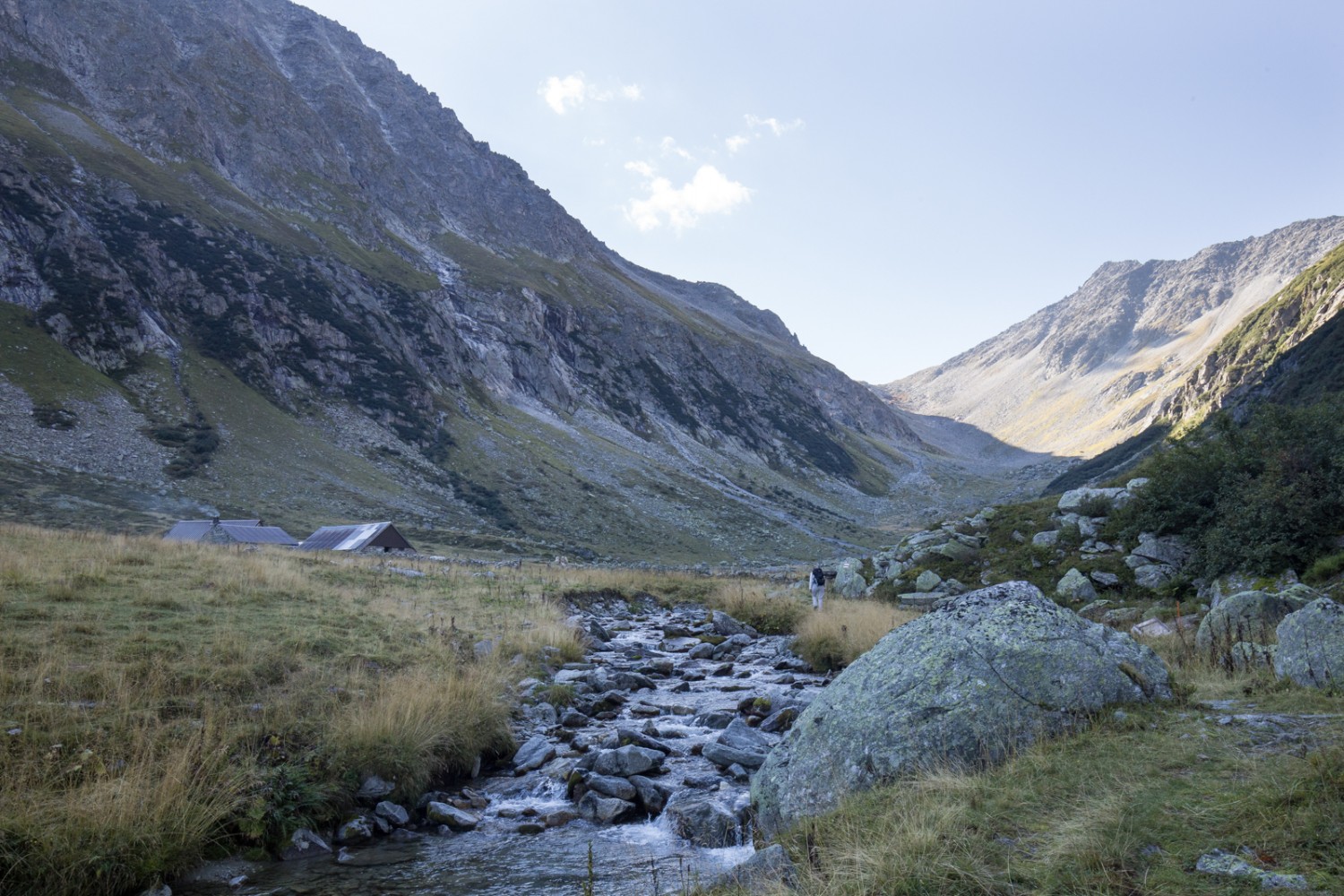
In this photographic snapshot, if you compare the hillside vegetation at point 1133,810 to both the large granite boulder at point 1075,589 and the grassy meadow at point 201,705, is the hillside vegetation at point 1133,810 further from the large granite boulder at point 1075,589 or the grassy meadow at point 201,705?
the large granite boulder at point 1075,589

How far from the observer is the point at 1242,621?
1053cm

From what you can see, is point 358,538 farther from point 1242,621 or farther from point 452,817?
point 1242,621

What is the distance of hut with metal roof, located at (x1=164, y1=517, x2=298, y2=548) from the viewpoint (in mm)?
36031

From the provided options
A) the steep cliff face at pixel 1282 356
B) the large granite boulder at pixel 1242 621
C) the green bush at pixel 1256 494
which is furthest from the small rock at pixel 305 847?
the steep cliff face at pixel 1282 356

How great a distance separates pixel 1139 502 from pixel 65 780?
22953 mm

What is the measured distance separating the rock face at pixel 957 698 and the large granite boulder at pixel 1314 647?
1352 millimetres

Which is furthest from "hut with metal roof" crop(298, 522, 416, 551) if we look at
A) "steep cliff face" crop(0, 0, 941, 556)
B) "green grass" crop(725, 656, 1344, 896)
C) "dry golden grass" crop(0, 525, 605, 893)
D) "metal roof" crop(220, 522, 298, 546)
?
"green grass" crop(725, 656, 1344, 896)

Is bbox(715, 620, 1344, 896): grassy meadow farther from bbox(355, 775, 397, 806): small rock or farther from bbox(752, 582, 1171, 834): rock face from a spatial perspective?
bbox(355, 775, 397, 806): small rock

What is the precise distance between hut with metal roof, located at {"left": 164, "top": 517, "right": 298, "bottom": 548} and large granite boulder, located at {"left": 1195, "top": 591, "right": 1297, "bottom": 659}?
38.4 meters

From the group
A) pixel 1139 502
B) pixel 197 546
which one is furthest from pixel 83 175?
pixel 1139 502

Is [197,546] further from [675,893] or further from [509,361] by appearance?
[509,361]

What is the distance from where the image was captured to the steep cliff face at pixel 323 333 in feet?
211

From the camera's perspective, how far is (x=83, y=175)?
81312 millimetres

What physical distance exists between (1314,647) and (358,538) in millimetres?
43295
